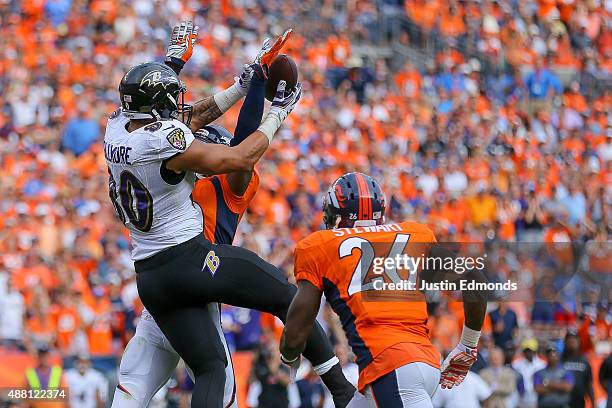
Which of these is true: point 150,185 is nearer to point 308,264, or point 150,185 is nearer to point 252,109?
point 252,109

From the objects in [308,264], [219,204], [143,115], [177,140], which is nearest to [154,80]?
[143,115]

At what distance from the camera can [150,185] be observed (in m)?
6.35

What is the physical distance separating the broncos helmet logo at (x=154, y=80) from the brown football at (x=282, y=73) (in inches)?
24.9

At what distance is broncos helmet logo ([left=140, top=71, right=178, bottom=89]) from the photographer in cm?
633

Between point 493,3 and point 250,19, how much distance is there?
4.85 m

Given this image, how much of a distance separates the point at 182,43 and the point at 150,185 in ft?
3.57

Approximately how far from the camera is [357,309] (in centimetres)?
586

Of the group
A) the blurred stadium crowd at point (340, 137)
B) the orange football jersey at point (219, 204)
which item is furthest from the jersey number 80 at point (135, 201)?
the blurred stadium crowd at point (340, 137)

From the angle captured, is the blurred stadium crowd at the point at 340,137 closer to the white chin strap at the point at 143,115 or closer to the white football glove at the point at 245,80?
the white football glove at the point at 245,80

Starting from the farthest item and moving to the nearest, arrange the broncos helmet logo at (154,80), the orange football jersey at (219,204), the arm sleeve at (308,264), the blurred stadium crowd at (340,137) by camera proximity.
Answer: the blurred stadium crowd at (340,137) → the orange football jersey at (219,204) → the broncos helmet logo at (154,80) → the arm sleeve at (308,264)

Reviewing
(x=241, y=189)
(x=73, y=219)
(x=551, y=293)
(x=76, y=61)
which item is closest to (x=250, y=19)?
(x=76, y=61)

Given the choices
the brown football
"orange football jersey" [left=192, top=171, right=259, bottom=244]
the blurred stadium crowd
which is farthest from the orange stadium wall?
the brown football

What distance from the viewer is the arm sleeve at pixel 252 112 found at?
22.0 ft

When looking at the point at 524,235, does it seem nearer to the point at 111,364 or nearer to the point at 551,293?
the point at 551,293
